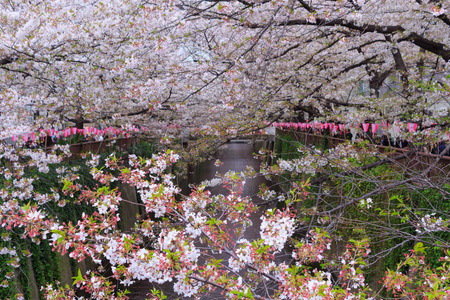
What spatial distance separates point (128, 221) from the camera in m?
12.2

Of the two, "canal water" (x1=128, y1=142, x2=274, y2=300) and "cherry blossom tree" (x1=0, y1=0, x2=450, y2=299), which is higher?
"cherry blossom tree" (x1=0, y1=0, x2=450, y2=299)

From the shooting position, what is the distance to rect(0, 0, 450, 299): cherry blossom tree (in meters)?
2.67

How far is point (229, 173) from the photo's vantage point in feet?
15.7

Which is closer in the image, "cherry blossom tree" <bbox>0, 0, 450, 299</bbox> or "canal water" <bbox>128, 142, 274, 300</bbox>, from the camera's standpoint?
"cherry blossom tree" <bbox>0, 0, 450, 299</bbox>

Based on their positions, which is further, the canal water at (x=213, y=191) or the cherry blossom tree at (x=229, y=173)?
the canal water at (x=213, y=191)

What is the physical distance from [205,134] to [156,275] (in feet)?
25.9

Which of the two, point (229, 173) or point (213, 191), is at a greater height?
point (229, 173)

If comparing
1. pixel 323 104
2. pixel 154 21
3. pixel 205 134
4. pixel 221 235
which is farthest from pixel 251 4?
A: pixel 323 104

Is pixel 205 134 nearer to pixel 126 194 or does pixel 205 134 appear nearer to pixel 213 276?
pixel 126 194

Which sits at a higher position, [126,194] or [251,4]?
[251,4]

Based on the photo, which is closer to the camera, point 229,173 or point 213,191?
point 229,173

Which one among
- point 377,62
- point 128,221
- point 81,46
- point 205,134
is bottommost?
point 128,221

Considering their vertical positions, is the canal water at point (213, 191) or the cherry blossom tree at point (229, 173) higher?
the cherry blossom tree at point (229, 173)

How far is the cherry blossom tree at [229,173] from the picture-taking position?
2.67 metres
